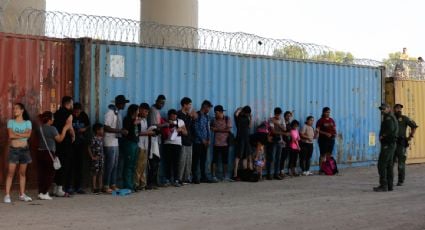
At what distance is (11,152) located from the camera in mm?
9805

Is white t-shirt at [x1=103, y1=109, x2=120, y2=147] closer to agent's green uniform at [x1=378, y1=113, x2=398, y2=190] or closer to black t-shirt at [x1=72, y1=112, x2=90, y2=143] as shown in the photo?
black t-shirt at [x1=72, y1=112, x2=90, y2=143]

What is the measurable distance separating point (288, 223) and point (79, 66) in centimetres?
522

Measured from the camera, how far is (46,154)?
33.2 feet

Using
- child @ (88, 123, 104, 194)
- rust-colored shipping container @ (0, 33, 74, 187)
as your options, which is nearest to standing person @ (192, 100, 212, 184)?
child @ (88, 123, 104, 194)

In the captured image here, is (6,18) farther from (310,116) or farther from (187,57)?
(310,116)

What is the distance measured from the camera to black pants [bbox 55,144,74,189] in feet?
34.5

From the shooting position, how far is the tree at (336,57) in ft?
53.0

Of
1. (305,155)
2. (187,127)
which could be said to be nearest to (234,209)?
(187,127)

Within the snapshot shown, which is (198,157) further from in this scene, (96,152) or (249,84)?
(96,152)

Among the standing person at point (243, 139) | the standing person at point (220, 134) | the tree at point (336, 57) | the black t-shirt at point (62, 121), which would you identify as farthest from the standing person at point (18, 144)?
the tree at point (336, 57)

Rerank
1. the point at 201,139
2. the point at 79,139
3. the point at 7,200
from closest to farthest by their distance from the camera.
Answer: the point at 7,200 < the point at 79,139 < the point at 201,139

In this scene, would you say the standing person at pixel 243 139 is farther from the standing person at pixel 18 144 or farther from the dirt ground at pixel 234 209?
the standing person at pixel 18 144

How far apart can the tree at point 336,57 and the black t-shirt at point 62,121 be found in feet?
23.9

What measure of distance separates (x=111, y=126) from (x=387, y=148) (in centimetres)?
474
